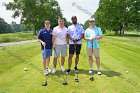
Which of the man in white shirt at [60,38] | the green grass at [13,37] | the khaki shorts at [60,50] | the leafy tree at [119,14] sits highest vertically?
the leafy tree at [119,14]

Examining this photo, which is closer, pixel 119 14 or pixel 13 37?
pixel 13 37

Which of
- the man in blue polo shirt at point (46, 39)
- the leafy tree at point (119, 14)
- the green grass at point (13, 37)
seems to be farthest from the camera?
the leafy tree at point (119, 14)

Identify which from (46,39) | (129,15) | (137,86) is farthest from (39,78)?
(129,15)

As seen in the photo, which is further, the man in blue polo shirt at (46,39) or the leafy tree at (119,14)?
the leafy tree at (119,14)

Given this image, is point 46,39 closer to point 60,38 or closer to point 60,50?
point 60,38

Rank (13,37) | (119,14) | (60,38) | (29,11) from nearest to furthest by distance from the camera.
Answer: (60,38) → (13,37) → (119,14) → (29,11)

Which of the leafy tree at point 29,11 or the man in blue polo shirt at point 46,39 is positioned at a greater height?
the leafy tree at point 29,11

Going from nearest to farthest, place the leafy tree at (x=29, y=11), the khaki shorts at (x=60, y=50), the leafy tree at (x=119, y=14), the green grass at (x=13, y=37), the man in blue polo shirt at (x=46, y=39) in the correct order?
1. the man in blue polo shirt at (x=46, y=39)
2. the khaki shorts at (x=60, y=50)
3. the green grass at (x=13, y=37)
4. the leafy tree at (x=119, y=14)
5. the leafy tree at (x=29, y=11)

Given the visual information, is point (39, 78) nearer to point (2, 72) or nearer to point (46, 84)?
point (46, 84)

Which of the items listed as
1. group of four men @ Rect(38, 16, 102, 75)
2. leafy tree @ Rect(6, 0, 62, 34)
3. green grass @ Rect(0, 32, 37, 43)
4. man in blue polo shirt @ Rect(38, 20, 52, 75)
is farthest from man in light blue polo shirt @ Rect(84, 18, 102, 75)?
leafy tree @ Rect(6, 0, 62, 34)

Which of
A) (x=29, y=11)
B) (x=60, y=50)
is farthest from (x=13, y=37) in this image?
(x=60, y=50)

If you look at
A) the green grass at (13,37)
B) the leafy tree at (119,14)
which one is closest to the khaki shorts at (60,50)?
the green grass at (13,37)

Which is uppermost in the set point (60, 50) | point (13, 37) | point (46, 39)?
point (46, 39)

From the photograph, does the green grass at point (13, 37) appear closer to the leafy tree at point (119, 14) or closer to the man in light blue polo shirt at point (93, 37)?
the leafy tree at point (119, 14)
